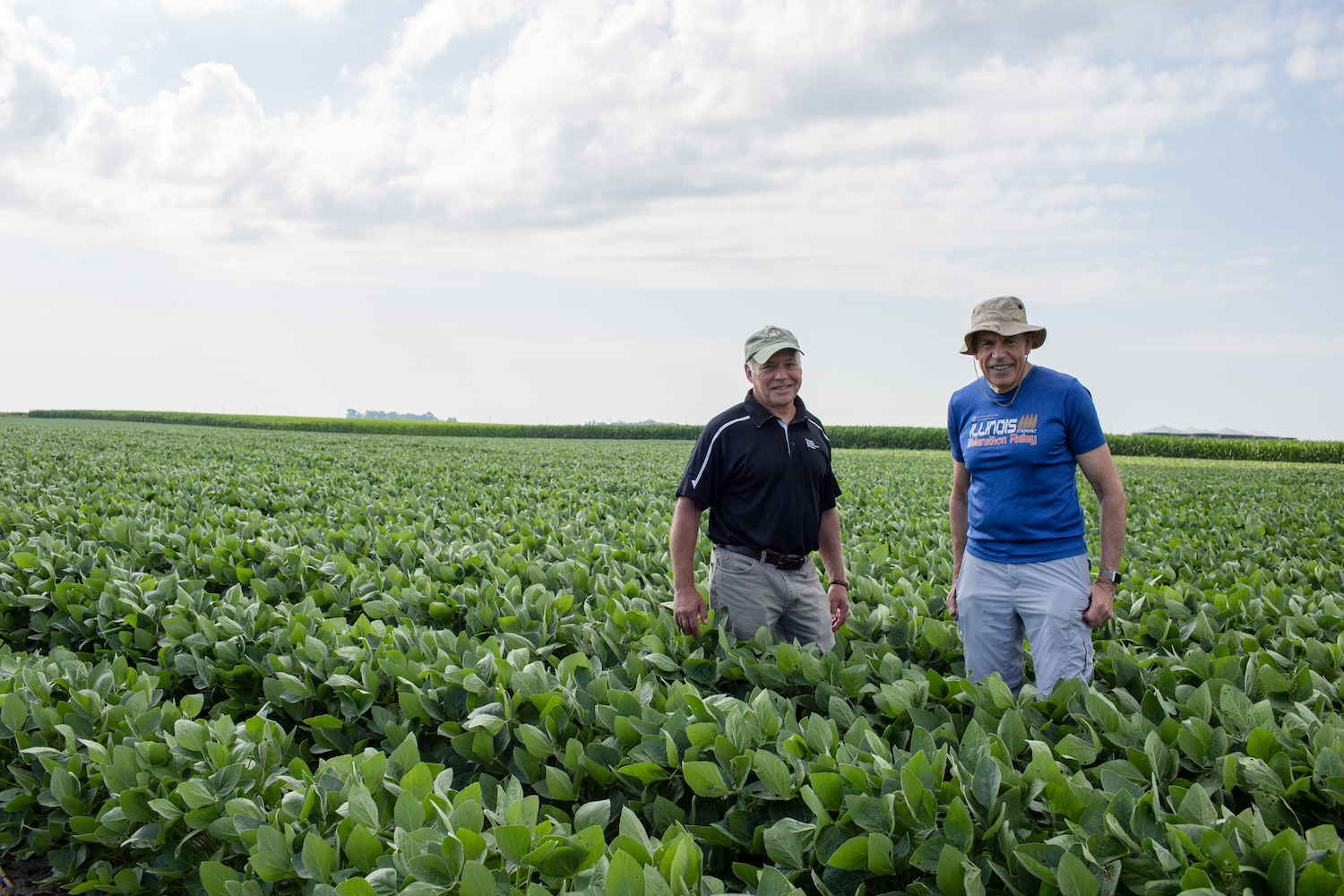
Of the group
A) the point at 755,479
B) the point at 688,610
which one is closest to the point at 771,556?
the point at 755,479

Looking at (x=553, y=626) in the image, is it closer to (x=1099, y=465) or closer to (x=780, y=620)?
(x=780, y=620)

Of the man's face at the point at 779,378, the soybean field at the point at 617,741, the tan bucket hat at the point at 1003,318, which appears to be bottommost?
the soybean field at the point at 617,741

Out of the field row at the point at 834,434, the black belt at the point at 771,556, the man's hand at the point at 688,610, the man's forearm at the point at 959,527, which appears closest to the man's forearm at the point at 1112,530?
the man's forearm at the point at 959,527

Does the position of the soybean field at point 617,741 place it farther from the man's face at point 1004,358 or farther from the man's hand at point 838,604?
the man's face at point 1004,358

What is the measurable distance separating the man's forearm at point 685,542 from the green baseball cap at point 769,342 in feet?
2.59

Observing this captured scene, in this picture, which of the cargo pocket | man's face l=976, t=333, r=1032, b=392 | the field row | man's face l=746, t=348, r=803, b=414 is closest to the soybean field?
the cargo pocket

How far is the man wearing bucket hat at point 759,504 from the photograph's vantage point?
3.82 meters

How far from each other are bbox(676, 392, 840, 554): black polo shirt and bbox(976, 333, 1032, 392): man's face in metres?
0.92

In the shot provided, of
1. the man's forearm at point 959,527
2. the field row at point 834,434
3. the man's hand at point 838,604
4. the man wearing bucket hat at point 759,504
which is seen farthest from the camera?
the field row at point 834,434

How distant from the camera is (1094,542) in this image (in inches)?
334

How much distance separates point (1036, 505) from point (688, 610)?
167 centimetres

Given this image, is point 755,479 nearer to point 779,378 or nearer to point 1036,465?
point 779,378

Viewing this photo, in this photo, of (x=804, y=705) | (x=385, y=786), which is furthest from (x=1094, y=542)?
(x=385, y=786)

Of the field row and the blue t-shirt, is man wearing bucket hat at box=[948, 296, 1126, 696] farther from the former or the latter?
the field row
